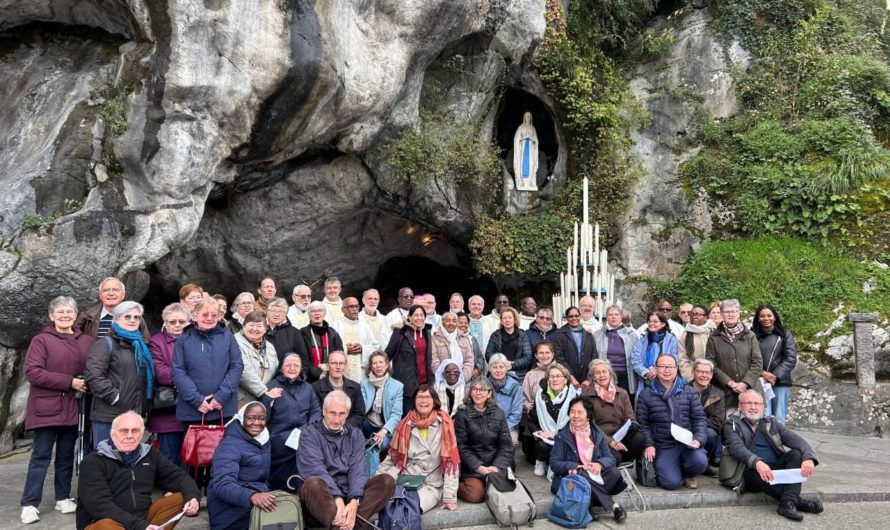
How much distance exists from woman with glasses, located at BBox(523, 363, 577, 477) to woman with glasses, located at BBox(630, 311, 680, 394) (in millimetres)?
1208

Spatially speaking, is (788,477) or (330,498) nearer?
(330,498)

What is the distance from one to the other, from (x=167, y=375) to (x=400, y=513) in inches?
89.2

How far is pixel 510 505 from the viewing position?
4949 mm

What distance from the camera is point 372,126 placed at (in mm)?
9820

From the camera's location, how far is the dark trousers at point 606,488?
5105 millimetres

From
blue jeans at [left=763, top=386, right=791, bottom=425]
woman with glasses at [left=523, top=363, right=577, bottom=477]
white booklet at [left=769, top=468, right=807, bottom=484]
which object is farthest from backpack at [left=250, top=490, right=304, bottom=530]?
blue jeans at [left=763, top=386, right=791, bottom=425]

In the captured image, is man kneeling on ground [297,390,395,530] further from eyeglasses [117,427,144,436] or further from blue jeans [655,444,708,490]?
blue jeans [655,444,708,490]

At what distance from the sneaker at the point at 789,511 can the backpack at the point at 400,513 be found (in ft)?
10.2

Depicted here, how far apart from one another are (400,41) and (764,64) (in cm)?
811

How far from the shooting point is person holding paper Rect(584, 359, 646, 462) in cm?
576

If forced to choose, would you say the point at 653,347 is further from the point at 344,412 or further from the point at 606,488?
the point at 344,412

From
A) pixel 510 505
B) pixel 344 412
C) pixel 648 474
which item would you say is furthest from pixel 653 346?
pixel 344 412

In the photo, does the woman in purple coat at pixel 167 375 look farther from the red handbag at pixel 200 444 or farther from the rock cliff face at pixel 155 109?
the rock cliff face at pixel 155 109

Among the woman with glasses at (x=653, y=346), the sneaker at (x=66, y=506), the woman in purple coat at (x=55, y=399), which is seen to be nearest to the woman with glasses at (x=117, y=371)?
the woman in purple coat at (x=55, y=399)
